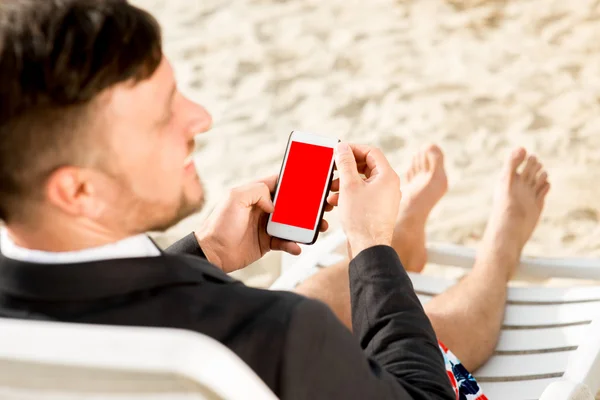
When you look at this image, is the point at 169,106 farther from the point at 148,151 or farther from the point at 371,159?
the point at 371,159

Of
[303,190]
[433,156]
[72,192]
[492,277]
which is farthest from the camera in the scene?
[433,156]

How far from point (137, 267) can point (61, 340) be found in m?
0.13

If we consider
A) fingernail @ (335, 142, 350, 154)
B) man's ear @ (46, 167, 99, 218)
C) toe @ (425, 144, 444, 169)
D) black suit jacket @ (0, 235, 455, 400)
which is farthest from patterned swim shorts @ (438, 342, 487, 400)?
toe @ (425, 144, 444, 169)

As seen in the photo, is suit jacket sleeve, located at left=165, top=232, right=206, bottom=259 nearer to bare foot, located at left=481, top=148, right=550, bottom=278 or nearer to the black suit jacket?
the black suit jacket

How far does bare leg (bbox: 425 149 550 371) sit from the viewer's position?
1607mm

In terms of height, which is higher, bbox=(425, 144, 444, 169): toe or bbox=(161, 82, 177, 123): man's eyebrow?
bbox=(161, 82, 177, 123): man's eyebrow

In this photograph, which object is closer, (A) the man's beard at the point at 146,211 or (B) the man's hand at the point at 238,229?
(A) the man's beard at the point at 146,211

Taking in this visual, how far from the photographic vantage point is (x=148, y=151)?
898mm

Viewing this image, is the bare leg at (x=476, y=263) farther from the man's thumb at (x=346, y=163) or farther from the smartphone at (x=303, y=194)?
the man's thumb at (x=346, y=163)

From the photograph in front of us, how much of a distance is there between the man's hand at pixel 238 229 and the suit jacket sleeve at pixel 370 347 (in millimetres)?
318

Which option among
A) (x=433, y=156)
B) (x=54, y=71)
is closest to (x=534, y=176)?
(x=433, y=156)

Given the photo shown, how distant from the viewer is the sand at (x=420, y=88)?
2.67 m

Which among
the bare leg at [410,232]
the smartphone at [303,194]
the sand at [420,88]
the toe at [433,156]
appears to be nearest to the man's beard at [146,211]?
the smartphone at [303,194]

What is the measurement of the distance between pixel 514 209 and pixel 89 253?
1.42 metres
